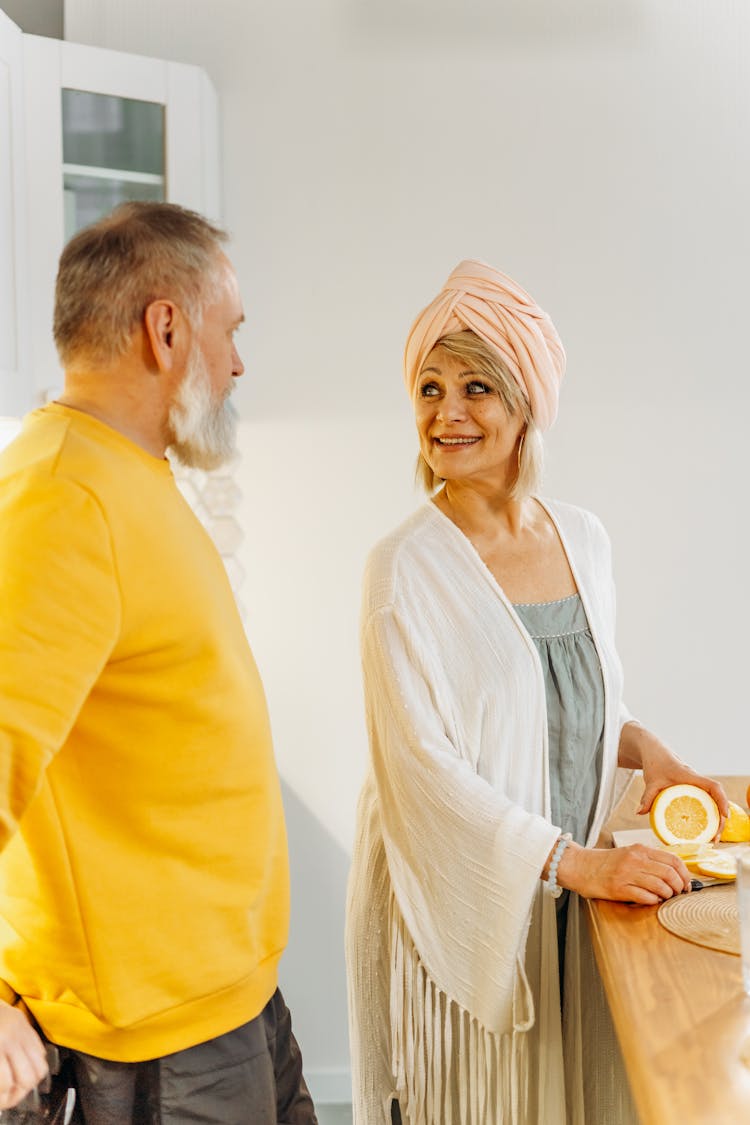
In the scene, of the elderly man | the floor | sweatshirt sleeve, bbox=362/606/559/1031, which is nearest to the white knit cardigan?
sweatshirt sleeve, bbox=362/606/559/1031

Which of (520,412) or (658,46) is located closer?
(520,412)

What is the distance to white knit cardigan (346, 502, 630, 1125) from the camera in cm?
147

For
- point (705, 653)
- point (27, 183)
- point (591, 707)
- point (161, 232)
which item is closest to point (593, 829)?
point (591, 707)

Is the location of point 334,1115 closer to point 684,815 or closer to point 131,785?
point 684,815

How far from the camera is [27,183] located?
2.28 metres

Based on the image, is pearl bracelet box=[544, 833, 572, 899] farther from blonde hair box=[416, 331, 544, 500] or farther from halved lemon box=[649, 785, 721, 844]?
blonde hair box=[416, 331, 544, 500]

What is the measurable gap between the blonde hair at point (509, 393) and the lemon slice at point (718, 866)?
0.60 m

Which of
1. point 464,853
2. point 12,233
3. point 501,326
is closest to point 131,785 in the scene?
point 464,853

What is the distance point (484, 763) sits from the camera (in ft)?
5.06

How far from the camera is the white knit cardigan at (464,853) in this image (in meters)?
1.47

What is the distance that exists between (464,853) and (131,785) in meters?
0.52

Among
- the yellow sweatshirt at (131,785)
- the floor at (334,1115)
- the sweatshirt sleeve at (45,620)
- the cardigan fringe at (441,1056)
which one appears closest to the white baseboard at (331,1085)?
the floor at (334,1115)

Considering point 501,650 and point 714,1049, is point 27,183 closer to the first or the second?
point 501,650

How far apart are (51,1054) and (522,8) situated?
8.14 feet
